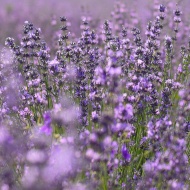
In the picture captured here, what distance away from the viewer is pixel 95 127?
300cm

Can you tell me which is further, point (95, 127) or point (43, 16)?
point (43, 16)

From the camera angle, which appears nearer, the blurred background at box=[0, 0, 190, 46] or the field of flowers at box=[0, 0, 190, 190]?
the field of flowers at box=[0, 0, 190, 190]

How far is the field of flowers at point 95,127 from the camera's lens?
239cm

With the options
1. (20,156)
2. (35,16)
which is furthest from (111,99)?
(35,16)

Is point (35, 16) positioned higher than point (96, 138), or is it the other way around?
point (35, 16)

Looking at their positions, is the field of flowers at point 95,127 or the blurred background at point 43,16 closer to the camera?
the field of flowers at point 95,127

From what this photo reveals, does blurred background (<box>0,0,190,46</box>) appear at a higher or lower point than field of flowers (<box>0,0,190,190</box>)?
higher

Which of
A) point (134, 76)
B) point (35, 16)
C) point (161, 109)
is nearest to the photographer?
point (134, 76)

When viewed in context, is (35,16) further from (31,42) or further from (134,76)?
(134,76)

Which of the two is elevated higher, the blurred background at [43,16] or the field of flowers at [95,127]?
the blurred background at [43,16]

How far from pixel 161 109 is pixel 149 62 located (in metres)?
0.56

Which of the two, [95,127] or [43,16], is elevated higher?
[43,16]

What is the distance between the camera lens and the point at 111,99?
258cm

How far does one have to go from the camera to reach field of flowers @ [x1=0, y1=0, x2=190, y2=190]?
239cm
